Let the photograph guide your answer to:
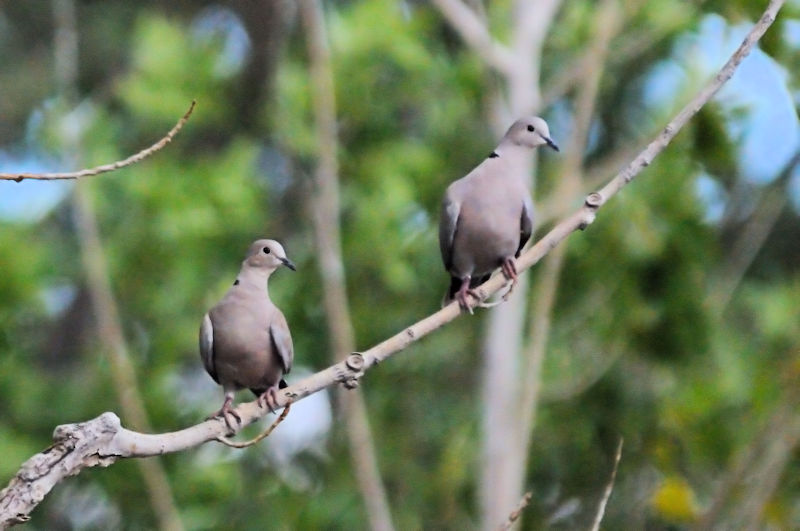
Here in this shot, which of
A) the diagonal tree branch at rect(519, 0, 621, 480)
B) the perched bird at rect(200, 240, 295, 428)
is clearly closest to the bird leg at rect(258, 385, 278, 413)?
the perched bird at rect(200, 240, 295, 428)

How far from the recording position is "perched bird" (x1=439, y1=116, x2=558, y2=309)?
13.6 ft

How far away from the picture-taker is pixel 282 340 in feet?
12.2

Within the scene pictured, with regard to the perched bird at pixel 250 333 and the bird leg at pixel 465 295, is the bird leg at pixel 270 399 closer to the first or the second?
the perched bird at pixel 250 333

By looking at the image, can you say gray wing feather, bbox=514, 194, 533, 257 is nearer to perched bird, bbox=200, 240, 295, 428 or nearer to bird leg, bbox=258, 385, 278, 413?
perched bird, bbox=200, 240, 295, 428

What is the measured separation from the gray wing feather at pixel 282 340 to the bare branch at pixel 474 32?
6424mm

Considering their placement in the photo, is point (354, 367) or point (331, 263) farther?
point (331, 263)

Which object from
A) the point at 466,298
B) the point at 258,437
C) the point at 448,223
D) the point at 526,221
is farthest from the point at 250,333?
the point at 526,221

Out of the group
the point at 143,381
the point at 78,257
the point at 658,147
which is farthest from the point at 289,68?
the point at 658,147

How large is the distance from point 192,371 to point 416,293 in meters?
2.82

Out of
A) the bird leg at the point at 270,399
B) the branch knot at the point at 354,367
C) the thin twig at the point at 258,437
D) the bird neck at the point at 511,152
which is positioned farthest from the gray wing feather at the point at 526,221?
the thin twig at the point at 258,437

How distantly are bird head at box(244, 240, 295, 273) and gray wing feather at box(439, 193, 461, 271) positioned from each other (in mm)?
760

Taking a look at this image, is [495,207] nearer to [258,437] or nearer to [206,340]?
[206,340]

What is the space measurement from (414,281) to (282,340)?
283 inches

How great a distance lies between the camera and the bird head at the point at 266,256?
143 inches
